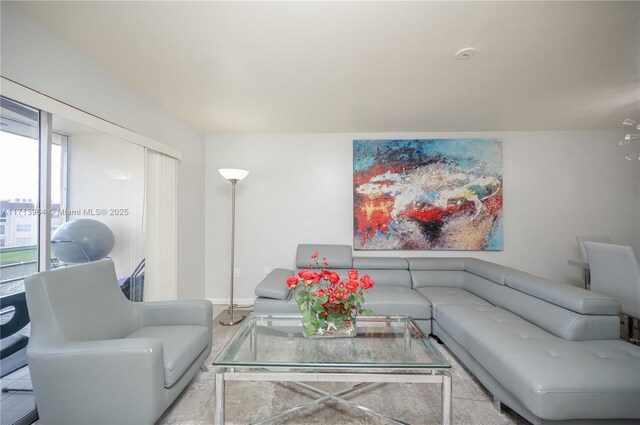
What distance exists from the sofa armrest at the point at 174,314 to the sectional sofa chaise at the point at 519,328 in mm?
647

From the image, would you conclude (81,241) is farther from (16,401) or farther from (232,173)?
(232,173)

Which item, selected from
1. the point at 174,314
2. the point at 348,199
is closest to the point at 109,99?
the point at 174,314

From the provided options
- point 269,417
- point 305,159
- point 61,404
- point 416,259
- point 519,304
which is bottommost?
point 269,417

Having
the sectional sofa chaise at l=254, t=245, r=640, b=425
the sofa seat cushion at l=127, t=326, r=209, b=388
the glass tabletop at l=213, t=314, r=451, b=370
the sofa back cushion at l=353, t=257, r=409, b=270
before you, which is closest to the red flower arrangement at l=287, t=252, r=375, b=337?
the glass tabletop at l=213, t=314, r=451, b=370

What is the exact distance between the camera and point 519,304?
82.2 inches

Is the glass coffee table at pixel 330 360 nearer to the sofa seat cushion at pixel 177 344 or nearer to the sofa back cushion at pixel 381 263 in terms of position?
the sofa seat cushion at pixel 177 344

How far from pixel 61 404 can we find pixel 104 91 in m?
2.10

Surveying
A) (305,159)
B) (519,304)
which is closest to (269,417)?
(519,304)

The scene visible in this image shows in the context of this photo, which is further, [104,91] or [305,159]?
[305,159]

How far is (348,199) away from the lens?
3525 mm

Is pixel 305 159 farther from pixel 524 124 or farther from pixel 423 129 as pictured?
pixel 524 124

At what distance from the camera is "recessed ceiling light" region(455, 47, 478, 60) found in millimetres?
1723

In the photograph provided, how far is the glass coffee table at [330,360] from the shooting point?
1.31m

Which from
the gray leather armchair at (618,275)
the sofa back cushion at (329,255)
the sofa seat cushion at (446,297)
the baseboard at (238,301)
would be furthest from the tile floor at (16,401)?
the gray leather armchair at (618,275)
